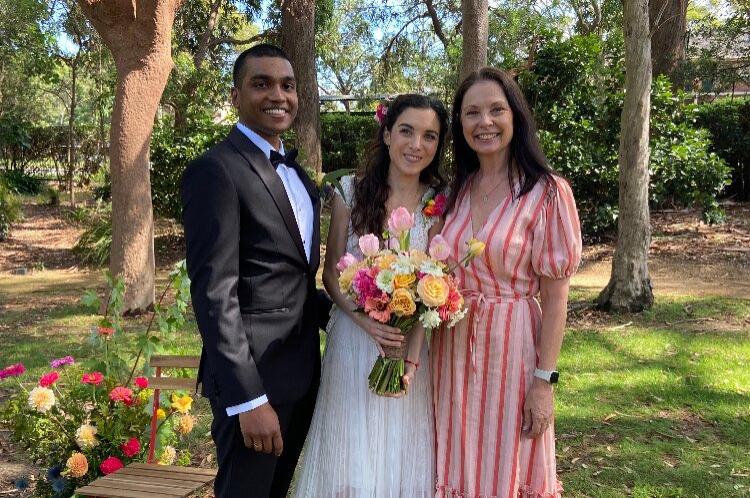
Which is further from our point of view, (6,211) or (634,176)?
(6,211)

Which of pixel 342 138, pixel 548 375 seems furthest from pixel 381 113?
pixel 342 138

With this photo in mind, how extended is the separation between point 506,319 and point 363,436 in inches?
28.7

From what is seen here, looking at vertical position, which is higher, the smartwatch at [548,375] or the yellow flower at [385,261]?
the yellow flower at [385,261]

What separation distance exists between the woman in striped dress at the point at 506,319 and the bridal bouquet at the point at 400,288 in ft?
0.47

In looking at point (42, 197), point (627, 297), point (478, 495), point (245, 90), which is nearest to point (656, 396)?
point (627, 297)

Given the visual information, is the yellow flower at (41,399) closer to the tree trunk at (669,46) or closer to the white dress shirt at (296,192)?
the white dress shirt at (296,192)

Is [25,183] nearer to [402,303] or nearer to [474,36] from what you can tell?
[474,36]

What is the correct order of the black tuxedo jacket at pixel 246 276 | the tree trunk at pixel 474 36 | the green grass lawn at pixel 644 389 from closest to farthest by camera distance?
the black tuxedo jacket at pixel 246 276 → the green grass lawn at pixel 644 389 → the tree trunk at pixel 474 36

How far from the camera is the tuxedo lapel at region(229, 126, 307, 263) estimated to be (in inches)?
97.7

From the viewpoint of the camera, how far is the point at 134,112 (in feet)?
26.6

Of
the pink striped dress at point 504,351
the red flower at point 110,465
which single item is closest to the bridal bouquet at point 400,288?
the pink striped dress at point 504,351

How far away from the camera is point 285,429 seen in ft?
8.66

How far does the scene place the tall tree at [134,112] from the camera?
7867 mm

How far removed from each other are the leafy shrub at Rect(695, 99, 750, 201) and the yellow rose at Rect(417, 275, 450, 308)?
1338 centimetres
